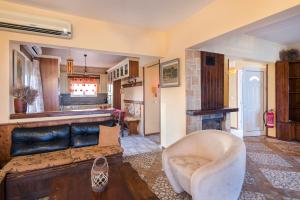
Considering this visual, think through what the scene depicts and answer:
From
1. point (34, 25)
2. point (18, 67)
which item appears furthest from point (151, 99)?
point (34, 25)

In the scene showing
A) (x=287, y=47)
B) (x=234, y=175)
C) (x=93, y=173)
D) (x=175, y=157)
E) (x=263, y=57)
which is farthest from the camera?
(x=287, y=47)

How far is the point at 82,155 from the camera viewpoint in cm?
258

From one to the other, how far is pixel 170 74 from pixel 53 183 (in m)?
3.03

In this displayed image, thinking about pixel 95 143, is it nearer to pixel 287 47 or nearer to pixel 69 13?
pixel 69 13

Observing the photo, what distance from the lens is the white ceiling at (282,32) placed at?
3601mm

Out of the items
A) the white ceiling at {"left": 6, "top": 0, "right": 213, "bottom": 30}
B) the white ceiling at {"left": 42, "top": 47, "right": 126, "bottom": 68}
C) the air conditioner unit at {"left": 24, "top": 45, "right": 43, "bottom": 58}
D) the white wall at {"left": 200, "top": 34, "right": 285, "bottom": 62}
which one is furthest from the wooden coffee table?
the air conditioner unit at {"left": 24, "top": 45, "right": 43, "bottom": 58}

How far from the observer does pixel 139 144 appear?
4.71 metres

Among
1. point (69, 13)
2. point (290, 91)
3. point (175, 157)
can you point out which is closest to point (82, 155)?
point (175, 157)

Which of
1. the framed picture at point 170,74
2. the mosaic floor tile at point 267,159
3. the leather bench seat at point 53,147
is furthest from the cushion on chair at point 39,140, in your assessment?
the mosaic floor tile at point 267,159

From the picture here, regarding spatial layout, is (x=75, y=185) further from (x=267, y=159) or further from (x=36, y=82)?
(x=36, y=82)

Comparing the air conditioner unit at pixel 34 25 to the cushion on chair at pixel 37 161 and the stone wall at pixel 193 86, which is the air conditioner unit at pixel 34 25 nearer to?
the cushion on chair at pixel 37 161

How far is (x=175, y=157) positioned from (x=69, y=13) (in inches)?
120

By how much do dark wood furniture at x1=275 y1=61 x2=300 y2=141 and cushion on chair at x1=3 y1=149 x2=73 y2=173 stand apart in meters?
5.45

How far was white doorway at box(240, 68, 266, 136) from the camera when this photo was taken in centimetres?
533
